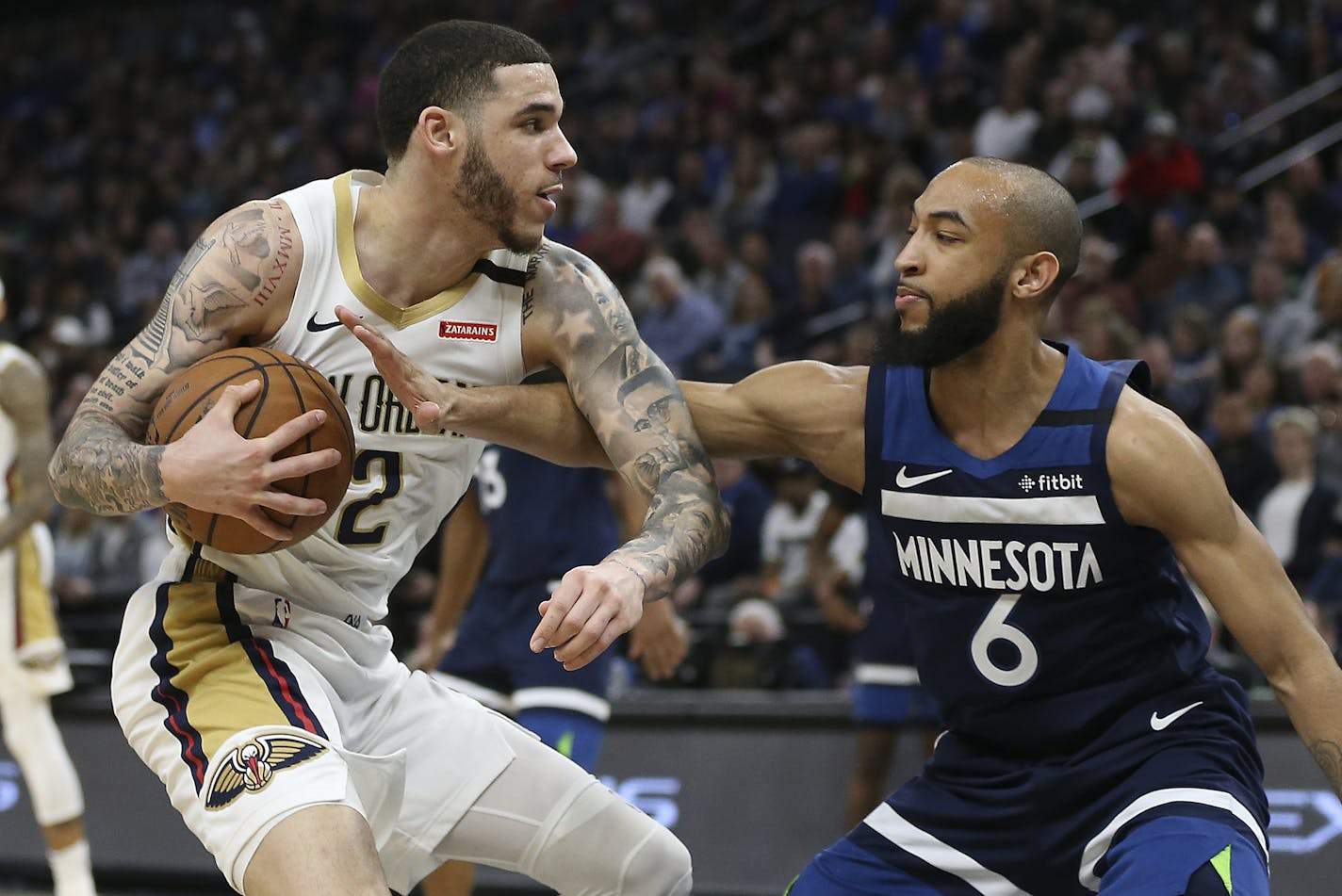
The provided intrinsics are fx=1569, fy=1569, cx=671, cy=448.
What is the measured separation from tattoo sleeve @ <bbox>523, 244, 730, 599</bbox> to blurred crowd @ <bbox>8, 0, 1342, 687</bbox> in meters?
4.00

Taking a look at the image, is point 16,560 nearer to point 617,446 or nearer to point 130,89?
point 617,446

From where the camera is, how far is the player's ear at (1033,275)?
3.43 meters

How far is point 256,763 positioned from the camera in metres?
2.97

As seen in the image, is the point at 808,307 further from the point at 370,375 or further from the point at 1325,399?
the point at 370,375

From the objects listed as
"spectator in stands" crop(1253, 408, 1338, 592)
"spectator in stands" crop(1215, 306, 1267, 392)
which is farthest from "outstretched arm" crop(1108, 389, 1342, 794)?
"spectator in stands" crop(1215, 306, 1267, 392)

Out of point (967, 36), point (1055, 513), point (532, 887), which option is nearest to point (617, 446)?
point (1055, 513)

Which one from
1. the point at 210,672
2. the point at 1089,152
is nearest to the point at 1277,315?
the point at 1089,152

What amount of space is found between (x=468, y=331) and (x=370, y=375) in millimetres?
251

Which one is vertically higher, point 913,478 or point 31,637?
point 913,478

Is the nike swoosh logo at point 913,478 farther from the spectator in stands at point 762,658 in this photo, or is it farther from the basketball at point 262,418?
the spectator in stands at point 762,658

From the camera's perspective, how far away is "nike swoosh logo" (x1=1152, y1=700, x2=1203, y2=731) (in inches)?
130

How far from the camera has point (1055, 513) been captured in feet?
10.8

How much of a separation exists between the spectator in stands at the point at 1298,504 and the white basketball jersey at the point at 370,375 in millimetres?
4796

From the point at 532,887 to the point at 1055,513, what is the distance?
4.26 m
